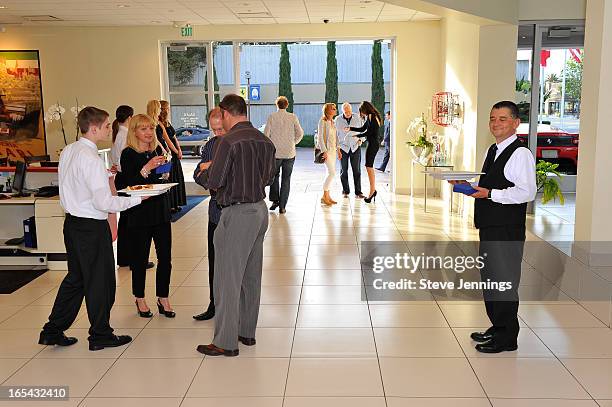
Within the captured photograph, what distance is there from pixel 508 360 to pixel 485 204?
3.25 feet

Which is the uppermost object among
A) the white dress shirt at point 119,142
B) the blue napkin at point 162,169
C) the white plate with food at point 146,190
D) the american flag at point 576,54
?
the american flag at point 576,54

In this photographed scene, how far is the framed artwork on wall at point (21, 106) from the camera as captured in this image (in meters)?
12.5

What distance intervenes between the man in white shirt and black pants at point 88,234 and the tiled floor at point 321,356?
0.53 ft

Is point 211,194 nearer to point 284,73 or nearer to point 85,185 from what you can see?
point 85,185

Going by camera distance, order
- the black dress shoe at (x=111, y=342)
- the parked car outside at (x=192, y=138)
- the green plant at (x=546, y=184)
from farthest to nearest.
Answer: the parked car outside at (x=192, y=138) < the green plant at (x=546, y=184) < the black dress shoe at (x=111, y=342)

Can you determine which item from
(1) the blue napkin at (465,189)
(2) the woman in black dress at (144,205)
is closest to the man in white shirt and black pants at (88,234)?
(2) the woman in black dress at (144,205)

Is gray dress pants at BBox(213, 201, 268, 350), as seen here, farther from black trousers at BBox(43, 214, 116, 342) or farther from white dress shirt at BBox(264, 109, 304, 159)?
white dress shirt at BBox(264, 109, 304, 159)

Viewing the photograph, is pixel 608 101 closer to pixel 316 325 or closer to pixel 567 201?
pixel 316 325

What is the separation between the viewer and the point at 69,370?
4199 millimetres

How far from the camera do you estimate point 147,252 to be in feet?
16.8

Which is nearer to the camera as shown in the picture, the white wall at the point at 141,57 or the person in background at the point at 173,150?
the person in background at the point at 173,150

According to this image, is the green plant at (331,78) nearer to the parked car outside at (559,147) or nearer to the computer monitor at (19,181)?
the parked car outside at (559,147)

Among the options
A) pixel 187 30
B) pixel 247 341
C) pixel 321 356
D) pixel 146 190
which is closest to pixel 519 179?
pixel 321 356

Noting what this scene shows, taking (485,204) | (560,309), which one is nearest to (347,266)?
(560,309)
